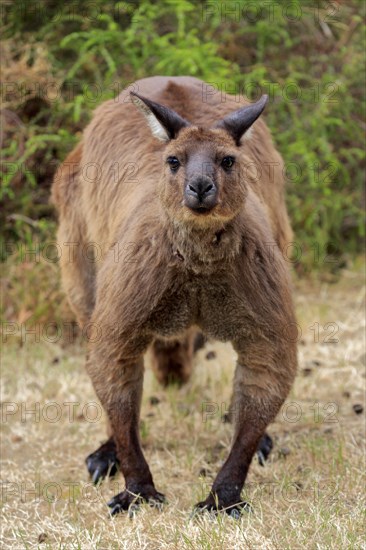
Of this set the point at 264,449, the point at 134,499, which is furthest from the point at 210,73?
the point at 134,499

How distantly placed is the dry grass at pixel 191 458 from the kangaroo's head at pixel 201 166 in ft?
5.51

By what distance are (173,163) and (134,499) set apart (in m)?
2.03

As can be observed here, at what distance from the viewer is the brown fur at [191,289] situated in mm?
4875

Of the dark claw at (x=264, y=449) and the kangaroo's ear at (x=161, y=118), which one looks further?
the dark claw at (x=264, y=449)

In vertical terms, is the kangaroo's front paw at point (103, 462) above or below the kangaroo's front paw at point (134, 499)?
below

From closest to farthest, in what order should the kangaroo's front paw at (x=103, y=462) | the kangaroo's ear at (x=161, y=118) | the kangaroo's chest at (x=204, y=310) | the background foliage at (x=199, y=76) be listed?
the kangaroo's ear at (x=161, y=118), the kangaroo's chest at (x=204, y=310), the kangaroo's front paw at (x=103, y=462), the background foliage at (x=199, y=76)

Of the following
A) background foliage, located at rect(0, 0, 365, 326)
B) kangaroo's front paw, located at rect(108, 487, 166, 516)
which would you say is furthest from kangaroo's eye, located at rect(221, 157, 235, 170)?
background foliage, located at rect(0, 0, 365, 326)

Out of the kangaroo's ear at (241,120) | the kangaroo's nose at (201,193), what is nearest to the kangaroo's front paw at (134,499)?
the kangaroo's nose at (201,193)

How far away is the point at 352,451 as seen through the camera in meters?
5.93

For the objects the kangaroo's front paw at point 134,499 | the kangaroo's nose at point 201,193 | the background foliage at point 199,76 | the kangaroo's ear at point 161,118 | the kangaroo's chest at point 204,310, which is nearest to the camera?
the kangaroo's nose at point 201,193

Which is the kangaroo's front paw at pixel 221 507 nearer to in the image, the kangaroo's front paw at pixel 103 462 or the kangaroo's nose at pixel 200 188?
the kangaroo's front paw at pixel 103 462

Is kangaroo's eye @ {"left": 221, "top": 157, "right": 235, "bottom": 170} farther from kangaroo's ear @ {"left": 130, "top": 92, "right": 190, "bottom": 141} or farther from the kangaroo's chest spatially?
the kangaroo's chest

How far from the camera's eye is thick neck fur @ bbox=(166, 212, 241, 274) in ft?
15.9

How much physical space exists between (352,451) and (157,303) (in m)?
1.85
